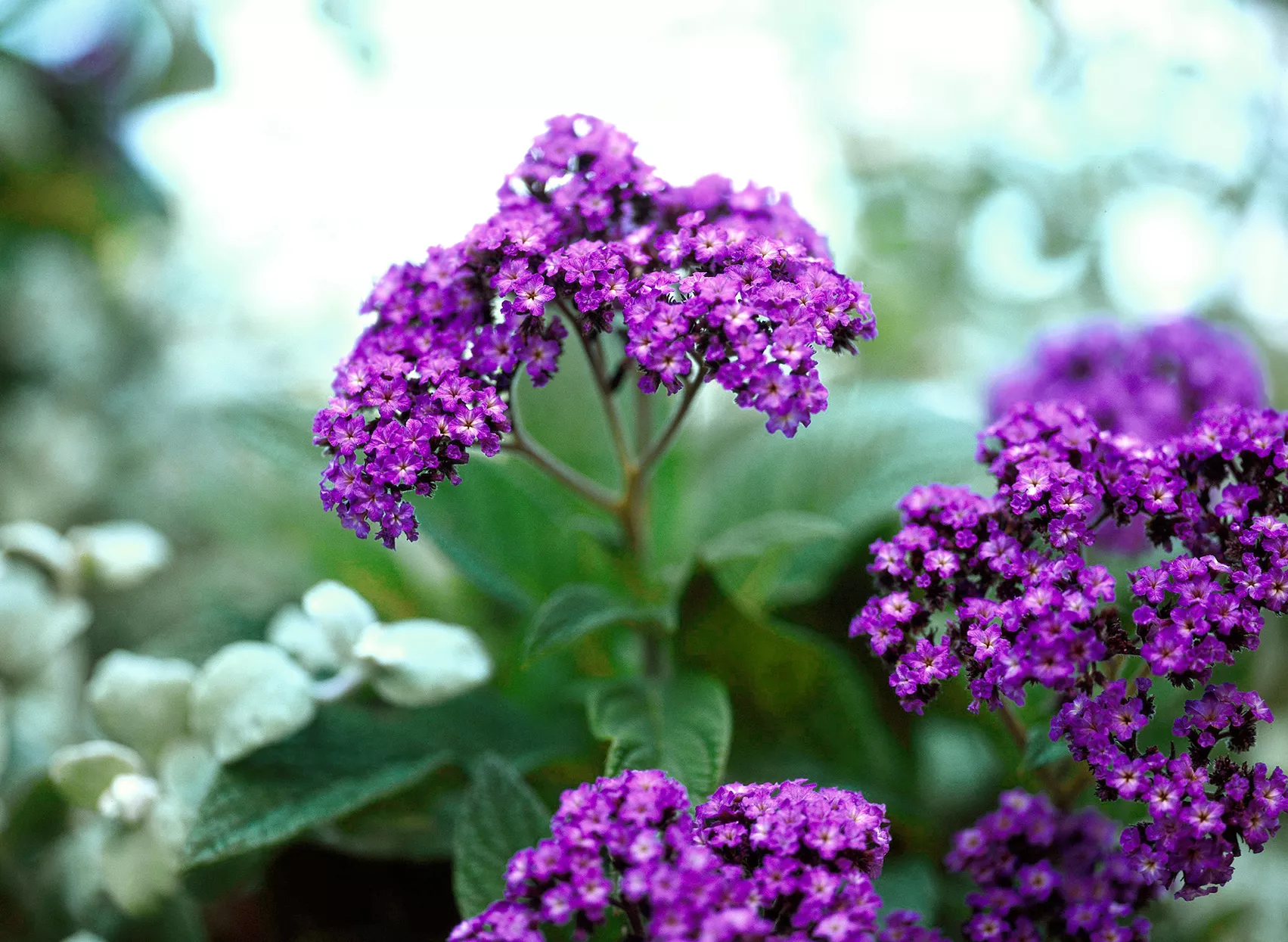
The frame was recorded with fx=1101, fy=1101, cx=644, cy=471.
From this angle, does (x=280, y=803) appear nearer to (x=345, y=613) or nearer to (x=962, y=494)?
(x=345, y=613)

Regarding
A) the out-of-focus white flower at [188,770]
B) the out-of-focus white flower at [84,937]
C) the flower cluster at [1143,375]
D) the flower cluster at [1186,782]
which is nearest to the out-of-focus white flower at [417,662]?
the out-of-focus white flower at [188,770]

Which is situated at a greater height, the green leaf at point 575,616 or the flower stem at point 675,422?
the flower stem at point 675,422

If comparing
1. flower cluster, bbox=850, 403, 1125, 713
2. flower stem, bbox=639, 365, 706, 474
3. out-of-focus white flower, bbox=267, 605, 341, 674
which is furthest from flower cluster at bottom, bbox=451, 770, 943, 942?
out-of-focus white flower, bbox=267, 605, 341, 674

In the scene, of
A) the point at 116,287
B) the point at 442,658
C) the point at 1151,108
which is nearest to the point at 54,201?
the point at 116,287

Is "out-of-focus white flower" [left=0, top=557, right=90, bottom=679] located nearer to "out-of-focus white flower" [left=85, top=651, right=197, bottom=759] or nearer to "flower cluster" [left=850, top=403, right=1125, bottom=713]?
"out-of-focus white flower" [left=85, top=651, right=197, bottom=759]

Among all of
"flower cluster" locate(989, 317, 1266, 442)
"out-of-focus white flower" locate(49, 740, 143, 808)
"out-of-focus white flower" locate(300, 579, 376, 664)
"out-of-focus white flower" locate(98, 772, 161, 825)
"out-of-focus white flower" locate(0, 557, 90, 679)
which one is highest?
"flower cluster" locate(989, 317, 1266, 442)

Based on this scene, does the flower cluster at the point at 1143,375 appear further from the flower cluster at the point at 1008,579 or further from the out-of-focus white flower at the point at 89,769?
the out-of-focus white flower at the point at 89,769

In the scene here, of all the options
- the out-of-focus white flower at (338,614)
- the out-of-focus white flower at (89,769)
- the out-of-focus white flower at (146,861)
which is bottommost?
the out-of-focus white flower at (146,861)
